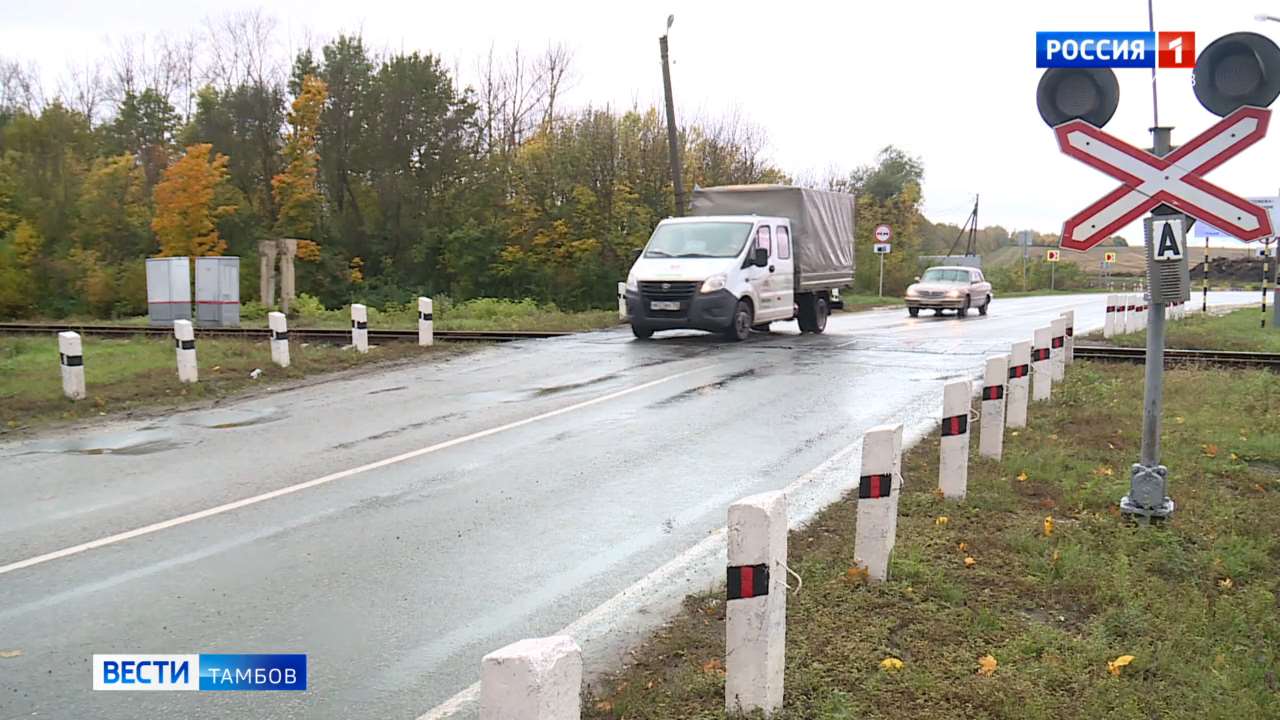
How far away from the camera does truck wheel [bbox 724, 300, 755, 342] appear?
19.0 meters

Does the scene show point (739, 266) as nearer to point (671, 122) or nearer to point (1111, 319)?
point (1111, 319)

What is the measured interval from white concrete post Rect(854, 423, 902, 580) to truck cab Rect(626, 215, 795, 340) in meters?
12.9

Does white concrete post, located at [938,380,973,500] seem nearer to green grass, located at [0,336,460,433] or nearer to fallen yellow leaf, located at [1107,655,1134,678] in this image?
fallen yellow leaf, located at [1107,655,1134,678]

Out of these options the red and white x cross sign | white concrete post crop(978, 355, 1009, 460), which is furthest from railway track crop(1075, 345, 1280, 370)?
the red and white x cross sign

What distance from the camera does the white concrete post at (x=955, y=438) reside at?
7.25 metres

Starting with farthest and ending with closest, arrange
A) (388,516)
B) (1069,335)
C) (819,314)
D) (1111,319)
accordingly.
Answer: (819,314) → (1111,319) → (1069,335) → (388,516)

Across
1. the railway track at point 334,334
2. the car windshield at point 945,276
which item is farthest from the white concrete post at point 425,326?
the car windshield at point 945,276

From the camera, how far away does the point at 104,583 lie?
5.82 m

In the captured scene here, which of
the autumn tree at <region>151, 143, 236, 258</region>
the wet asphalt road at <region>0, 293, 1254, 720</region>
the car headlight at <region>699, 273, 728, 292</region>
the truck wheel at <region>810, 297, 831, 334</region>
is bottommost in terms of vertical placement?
the wet asphalt road at <region>0, 293, 1254, 720</region>

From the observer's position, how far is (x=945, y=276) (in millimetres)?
32031

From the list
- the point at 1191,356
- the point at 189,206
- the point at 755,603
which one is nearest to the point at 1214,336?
the point at 1191,356

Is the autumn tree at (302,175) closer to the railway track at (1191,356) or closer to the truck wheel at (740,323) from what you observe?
the truck wheel at (740,323)

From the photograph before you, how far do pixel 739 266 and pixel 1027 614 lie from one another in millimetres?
14086

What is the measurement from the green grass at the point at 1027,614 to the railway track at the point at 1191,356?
862 centimetres
